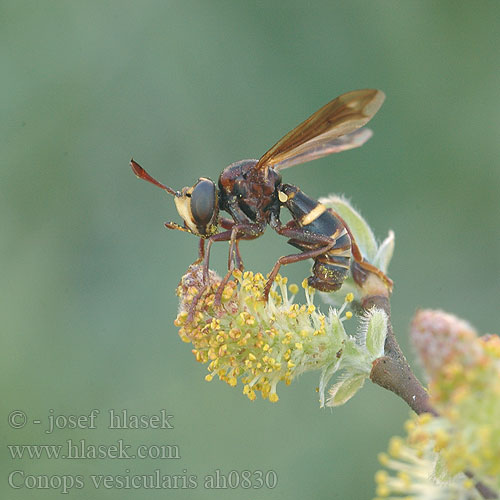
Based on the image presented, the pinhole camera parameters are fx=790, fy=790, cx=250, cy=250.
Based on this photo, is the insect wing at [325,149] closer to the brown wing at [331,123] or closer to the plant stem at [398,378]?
the brown wing at [331,123]

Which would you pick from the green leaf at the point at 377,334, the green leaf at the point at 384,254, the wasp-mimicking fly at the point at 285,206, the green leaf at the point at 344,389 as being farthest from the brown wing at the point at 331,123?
the green leaf at the point at 344,389

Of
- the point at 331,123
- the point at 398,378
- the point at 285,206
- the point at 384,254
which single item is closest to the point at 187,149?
the point at 285,206

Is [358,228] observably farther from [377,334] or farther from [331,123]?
[377,334]

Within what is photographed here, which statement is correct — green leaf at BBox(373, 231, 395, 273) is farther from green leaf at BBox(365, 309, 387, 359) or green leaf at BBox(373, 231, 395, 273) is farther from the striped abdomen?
green leaf at BBox(365, 309, 387, 359)

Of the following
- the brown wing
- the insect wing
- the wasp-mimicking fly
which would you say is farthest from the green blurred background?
the brown wing

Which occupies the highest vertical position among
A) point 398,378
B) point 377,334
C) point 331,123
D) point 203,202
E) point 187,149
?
point 187,149
